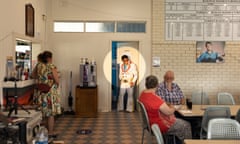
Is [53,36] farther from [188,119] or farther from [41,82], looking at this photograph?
[188,119]

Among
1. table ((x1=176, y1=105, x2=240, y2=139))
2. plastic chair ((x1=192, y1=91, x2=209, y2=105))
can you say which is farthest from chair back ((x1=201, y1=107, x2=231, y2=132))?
plastic chair ((x1=192, y1=91, x2=209, y2=105))

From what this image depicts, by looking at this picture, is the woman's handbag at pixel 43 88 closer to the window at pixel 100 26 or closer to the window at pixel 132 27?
the window at pixel 100 26

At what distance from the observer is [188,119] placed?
512 centimetres

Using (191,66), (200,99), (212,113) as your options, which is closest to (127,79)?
(191,66)

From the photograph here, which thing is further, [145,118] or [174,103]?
[174,103]

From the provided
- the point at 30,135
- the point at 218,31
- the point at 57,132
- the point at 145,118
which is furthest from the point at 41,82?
the point at 218,31

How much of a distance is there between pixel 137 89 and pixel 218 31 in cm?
275

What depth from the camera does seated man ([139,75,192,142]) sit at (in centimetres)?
448

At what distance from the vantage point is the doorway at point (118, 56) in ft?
30.7

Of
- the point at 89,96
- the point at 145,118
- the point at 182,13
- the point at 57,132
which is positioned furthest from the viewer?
the point at 182,13

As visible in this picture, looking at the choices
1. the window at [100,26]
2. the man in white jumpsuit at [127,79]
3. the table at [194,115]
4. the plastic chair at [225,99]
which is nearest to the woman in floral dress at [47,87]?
the table at [194,115]

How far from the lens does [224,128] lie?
3479 mm

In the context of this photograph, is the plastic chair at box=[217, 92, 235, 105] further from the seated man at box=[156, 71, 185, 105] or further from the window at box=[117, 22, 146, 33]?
the window at box=[117, 22, 146, 33]

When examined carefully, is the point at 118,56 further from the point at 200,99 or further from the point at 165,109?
the point at 165,109
